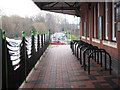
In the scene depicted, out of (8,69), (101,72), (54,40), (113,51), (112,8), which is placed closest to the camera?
(8,69)

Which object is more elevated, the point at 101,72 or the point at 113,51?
the point at 113,51

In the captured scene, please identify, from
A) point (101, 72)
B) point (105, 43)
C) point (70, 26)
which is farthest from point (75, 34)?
point (101, 72)

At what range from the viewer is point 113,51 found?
5.59 m

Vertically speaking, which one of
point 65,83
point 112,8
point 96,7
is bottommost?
point 65,83

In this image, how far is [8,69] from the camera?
276 centimetres

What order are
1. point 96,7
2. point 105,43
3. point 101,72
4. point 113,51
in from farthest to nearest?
1. point 96,7
2. point 105,43
3. point 113,51
4. point 101,72

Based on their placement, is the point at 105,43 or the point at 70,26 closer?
the point at 105,43

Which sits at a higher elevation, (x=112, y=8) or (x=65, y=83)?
(x=112, y=8)

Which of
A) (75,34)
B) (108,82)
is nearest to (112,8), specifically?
(108,82)

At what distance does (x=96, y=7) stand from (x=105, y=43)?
2.74m

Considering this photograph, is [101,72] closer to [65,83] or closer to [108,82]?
[108,82]

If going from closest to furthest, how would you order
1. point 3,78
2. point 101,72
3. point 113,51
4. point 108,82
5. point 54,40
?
1. point 3,78
2. point 108,82
3. point 101,72
4. point 113,51
5. point 54,40

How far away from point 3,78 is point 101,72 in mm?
3383

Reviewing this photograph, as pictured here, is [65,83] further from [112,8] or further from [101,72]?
[112,8]
